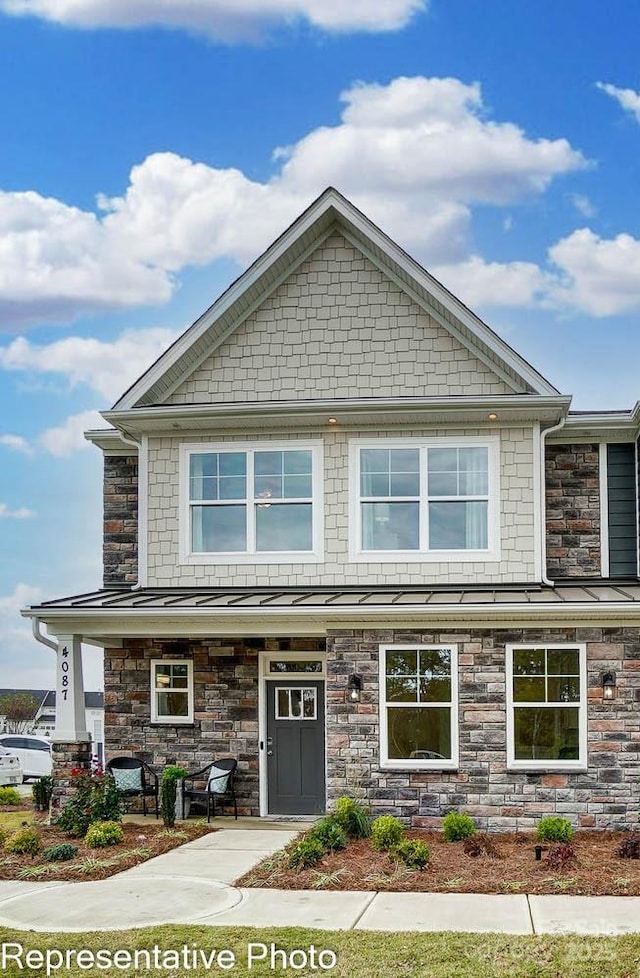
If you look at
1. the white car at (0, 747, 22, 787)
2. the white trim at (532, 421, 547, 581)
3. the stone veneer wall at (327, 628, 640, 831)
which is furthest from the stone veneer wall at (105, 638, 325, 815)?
the white car at (0, 747, 22, 787)

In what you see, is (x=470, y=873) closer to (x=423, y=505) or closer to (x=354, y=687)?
(x=354, y=687)

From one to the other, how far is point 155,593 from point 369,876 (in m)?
6.39

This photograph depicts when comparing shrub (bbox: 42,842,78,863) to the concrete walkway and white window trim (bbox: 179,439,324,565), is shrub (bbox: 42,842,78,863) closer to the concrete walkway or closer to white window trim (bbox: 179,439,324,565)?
the concrete walkway

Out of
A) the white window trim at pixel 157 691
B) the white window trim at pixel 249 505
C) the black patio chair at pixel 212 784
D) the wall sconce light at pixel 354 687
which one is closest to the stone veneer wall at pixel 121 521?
the white window trim at pixel 249 505

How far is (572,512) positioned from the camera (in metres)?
18.0

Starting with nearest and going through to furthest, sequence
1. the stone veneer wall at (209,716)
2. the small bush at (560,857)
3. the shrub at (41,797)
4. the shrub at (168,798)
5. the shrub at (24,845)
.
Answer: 1. the small bush at (560,857)
2. the shrub at (24,845)
3. the shrub at (168,798)
4. the stone veneer wall at (209,716)
5. the shrub at (41,797)

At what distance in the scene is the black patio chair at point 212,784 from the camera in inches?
640

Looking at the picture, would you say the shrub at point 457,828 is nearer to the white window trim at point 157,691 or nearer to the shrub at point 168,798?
the shrub at point 168,798

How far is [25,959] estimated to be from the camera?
9234mm

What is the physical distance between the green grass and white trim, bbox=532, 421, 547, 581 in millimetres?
7479

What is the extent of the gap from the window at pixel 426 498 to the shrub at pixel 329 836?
14.6ft

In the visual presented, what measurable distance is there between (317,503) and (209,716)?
11.5 ft

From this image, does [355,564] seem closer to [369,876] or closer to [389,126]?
[369,876]

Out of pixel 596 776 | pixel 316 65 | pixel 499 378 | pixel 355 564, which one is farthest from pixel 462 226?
pixel 596 776
